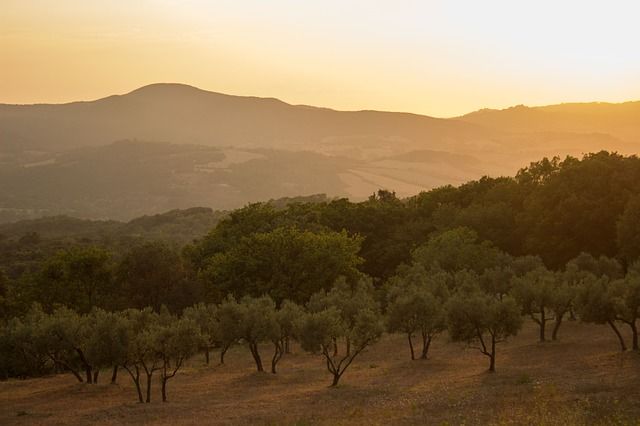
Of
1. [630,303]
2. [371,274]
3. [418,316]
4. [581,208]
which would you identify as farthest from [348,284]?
[630,303]

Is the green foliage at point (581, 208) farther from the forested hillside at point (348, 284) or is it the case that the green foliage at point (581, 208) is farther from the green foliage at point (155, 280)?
the green foliage at point (155, 280)

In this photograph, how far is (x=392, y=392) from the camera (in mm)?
41562

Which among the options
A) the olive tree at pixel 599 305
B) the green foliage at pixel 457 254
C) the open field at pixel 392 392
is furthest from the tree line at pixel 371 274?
the open field at pixel 392 392

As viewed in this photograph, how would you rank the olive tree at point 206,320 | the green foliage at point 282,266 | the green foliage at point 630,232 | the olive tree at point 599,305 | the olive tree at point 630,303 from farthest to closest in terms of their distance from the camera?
the green foliage at point 282,266 → the green foliage at point 630,232 → the olive tree at point 206,320 → the olive tree at point 599,305 → the olive tree at point 630,303

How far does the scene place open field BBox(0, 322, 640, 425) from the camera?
32.6m

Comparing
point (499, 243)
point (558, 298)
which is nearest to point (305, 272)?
point (499, 243)

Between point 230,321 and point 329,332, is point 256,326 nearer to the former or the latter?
point 230,321

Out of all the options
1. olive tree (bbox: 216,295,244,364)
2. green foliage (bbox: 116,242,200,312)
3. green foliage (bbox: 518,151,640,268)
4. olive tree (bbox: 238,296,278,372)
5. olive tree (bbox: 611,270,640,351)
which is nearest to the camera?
olive tree (bbox: 611,270,640,351)

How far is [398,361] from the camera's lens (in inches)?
2154

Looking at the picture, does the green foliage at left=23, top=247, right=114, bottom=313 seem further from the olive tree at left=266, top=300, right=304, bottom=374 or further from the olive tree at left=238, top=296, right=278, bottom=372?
the olive tree at left=238, top=296, right=278, bottom=372

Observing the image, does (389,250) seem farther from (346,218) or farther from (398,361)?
(398,361)

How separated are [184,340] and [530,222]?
2324 inches

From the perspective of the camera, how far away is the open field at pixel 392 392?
32.6 metres

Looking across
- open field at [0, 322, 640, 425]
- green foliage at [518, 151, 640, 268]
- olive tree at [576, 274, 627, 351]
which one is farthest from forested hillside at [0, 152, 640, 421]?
open field at [0, 322, 640, 425]
